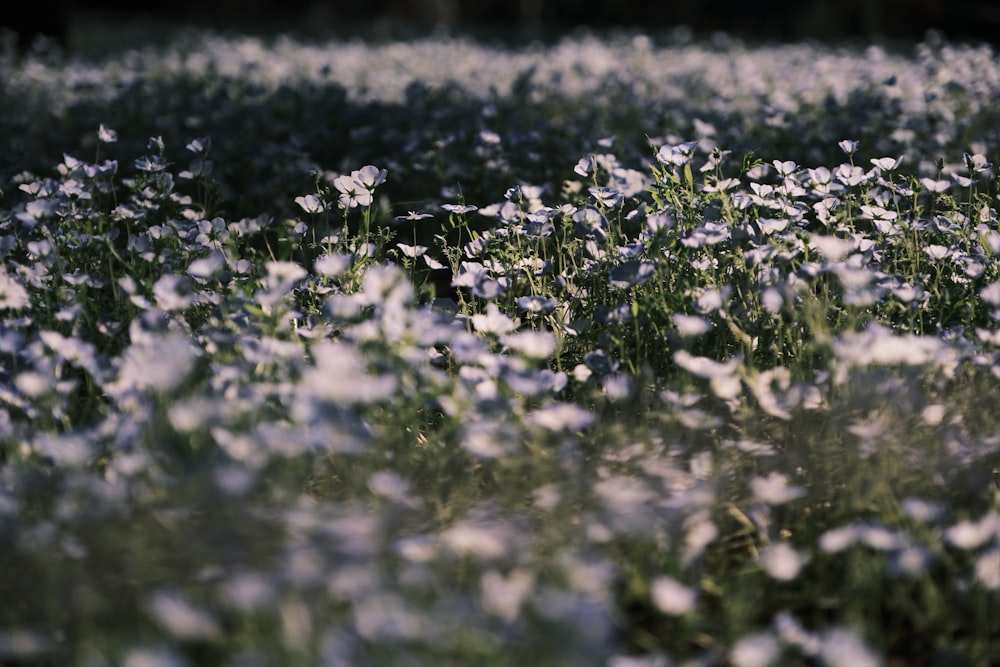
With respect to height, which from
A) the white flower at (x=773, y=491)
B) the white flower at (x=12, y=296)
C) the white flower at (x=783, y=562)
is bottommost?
the white flower at (x=783, y=562)

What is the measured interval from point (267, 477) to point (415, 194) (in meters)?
2.54

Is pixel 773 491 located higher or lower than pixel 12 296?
lower

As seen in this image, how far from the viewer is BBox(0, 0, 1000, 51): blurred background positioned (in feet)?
43.9

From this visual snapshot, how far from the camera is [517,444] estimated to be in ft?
6.47

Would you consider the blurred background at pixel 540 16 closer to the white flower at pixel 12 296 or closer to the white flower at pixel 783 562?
the white flower at pixel 12 296

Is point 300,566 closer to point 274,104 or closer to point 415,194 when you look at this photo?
point 415,194

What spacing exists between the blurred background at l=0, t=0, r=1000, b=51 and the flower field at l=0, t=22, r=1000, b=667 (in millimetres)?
7819

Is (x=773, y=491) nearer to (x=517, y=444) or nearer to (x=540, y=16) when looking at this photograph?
(x=517, y=444)

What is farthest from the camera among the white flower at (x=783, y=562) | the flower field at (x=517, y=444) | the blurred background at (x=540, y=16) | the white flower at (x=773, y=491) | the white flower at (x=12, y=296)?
the blurred background at (x=540, y=16)

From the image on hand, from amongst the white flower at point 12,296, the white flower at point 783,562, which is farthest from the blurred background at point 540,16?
the white flower at point 783,562

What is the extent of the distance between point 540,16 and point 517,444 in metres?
19.2

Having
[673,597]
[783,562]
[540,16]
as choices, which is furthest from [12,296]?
[540,16]

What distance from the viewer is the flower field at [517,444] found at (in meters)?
1.58

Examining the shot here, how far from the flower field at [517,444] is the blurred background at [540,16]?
308 inches
